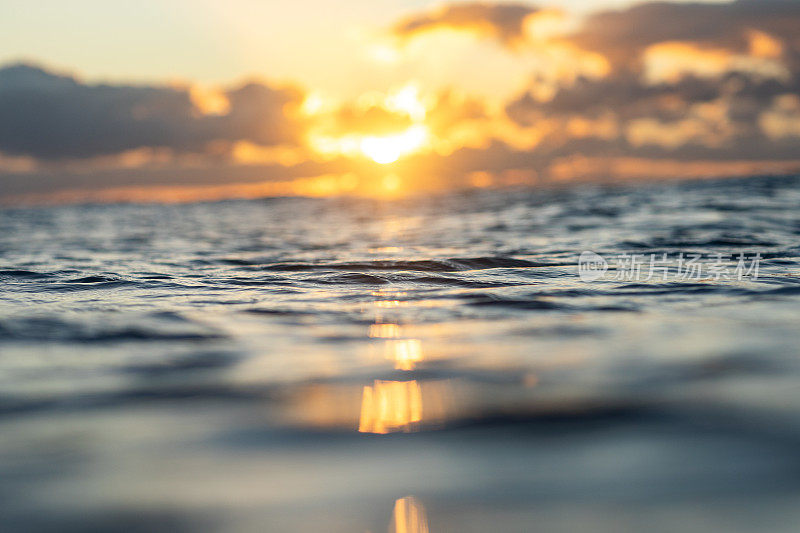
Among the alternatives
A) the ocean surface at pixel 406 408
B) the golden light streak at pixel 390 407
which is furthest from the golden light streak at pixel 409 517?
the golden light streak at pixel 390 407

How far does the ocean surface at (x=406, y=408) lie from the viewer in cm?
204

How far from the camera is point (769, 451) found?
2.38m

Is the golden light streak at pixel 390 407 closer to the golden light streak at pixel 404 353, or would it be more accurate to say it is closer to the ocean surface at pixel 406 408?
the ocean surface at pixel 406 408

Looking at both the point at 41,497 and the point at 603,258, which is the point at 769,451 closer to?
the point at 41,497

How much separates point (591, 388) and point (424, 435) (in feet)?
3.35

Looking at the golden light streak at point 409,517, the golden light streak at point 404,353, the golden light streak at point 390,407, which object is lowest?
the golden light streak at point 409,517

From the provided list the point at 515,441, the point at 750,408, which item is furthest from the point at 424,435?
the point at 750,408

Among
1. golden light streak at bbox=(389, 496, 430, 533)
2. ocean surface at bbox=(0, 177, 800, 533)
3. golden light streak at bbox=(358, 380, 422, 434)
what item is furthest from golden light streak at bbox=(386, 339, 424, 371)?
golden light streak at bbox=(389, 496, 430, 533)

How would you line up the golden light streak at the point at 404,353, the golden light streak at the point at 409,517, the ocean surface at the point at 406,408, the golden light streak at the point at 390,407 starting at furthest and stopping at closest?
the golden light streak at the point at 404,353
the golden light streak at the point at 390,407
the ocean surface at the point at 406,408
the golden light streak at the point at 409,517

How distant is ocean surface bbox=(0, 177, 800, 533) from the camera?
2041mm

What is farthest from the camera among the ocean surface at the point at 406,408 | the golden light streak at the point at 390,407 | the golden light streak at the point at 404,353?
the golden light streak at the point at 404,353

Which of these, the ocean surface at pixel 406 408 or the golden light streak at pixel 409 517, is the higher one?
the ocean surface at pixel 406 408

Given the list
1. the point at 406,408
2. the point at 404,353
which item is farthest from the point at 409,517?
the point at 404,353

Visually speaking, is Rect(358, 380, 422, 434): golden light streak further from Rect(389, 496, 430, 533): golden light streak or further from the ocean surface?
Rect(389, 496, 430, 533): golden light streak
